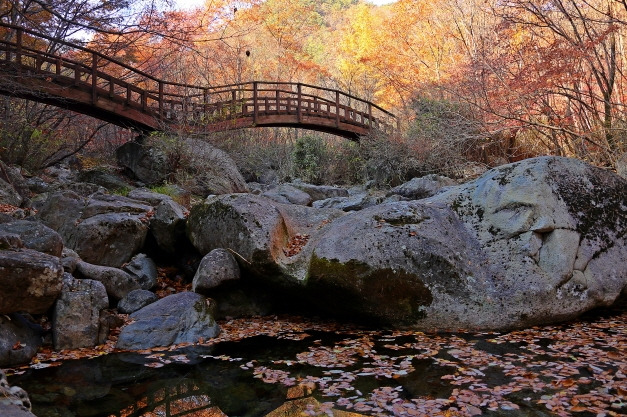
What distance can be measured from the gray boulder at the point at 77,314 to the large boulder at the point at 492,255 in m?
2.44

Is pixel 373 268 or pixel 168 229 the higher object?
pixel 168 229

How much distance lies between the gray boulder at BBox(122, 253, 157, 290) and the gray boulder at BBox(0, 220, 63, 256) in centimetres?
122

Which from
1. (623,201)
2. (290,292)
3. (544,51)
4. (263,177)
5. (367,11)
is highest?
(367,11)

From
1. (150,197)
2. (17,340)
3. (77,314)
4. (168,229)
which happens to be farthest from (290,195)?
(17,340)

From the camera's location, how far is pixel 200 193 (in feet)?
42.3

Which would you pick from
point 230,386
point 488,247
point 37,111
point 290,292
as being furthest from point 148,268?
point 37,111

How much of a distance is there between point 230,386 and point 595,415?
2779mm

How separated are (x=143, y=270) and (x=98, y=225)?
0.97m

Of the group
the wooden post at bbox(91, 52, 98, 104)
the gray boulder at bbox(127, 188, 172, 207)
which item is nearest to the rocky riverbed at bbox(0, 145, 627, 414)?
the gray boulder at bbox(127, 188, 172, 207)

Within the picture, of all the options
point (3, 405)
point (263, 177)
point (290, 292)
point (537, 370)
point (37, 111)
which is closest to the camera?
point (3, 405)

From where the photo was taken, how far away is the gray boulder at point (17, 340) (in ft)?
15.9

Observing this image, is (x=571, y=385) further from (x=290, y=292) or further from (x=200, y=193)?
(x=200, y=193)

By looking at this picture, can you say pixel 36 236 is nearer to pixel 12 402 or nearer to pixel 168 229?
pixel 168 229

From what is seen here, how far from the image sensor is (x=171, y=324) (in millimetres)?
5754
